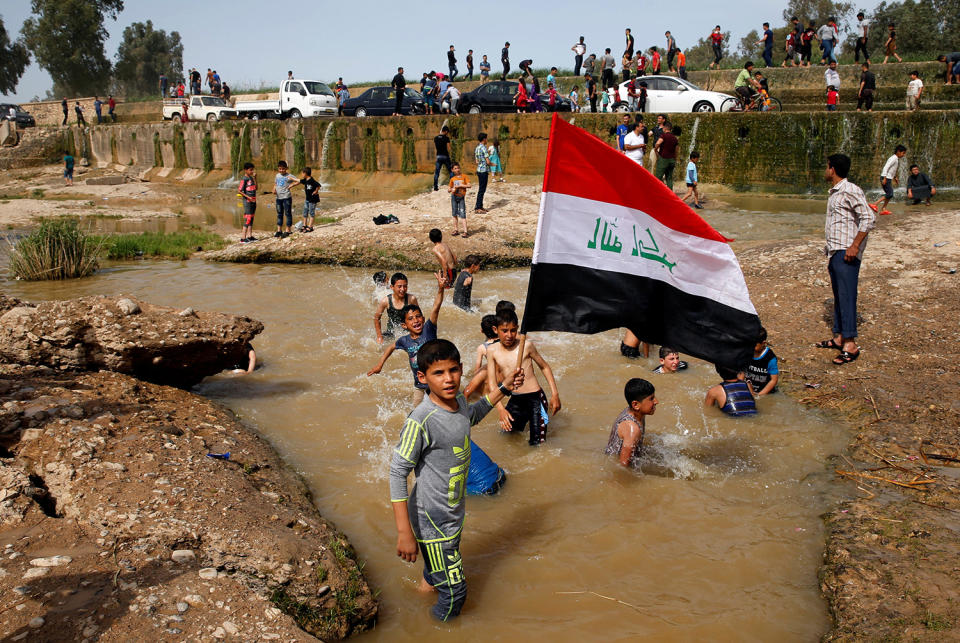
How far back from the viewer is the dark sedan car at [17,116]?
41031 millimetres

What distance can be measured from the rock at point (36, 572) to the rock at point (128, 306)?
3.55 metres

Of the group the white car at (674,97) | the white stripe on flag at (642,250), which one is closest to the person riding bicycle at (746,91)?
the white car at (674,97)

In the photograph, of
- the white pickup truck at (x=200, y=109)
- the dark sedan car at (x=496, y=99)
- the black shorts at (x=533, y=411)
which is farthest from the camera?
the white pickup truck at (x=200, y=109)

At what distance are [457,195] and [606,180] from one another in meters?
9.50

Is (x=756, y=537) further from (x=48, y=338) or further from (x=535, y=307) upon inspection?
(x=48, y=338)

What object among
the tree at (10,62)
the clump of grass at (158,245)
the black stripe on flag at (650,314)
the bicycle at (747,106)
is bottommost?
the clump of grass at (158,245)

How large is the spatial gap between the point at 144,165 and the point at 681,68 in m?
25.7

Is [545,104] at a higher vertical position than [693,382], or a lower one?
higher

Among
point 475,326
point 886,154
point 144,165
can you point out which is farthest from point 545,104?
point 144,165

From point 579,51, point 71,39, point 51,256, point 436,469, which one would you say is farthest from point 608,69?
point 71,39

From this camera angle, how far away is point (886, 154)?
16688 millimetres

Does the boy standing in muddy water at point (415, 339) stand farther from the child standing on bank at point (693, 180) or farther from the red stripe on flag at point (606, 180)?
the child standing on bank at point (693, 180)

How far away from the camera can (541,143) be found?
69.5 feet

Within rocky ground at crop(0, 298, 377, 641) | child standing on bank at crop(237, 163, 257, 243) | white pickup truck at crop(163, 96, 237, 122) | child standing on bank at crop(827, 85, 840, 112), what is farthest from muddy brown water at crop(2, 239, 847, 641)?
white pickup truck at crop(163, 96, 237, 122)
